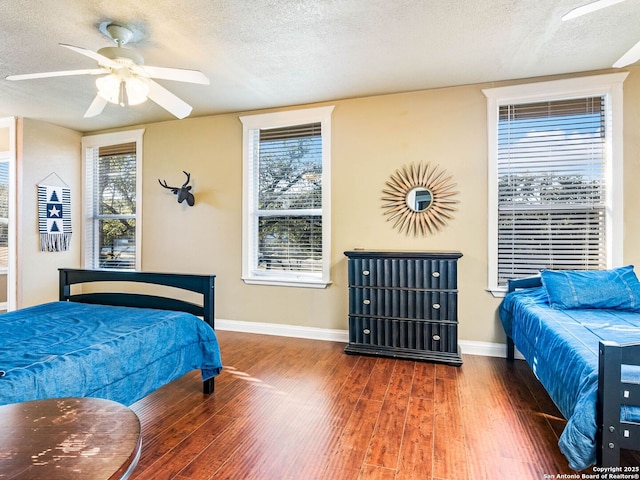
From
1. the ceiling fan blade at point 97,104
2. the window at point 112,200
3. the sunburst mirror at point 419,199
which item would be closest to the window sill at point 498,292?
the sunburst mirror at point 419,199

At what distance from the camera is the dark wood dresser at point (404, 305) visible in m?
3.24

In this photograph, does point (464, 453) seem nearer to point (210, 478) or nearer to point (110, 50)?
point (210, 478)

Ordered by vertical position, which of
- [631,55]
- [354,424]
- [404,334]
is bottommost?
[354,424]

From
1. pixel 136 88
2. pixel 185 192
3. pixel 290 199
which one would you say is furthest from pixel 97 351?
pixel 185 192

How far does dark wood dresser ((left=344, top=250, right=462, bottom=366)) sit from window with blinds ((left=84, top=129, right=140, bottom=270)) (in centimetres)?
315

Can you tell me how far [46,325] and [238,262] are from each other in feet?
7.32

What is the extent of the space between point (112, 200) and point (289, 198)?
268cm

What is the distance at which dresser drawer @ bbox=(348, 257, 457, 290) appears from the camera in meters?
3.25

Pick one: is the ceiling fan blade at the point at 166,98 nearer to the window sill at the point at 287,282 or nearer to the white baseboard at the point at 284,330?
the window sill at the point at 287,282

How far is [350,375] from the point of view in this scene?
299cm

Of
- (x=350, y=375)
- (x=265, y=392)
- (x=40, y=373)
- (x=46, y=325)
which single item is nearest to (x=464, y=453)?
(x=350, y=375)

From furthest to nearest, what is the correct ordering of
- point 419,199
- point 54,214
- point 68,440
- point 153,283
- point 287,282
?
point 54,214 → point 287,282 → point 419,199 → point 153,283 → point 68,440

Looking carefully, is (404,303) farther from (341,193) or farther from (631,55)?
(631,55)

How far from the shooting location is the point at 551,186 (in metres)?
3.35
